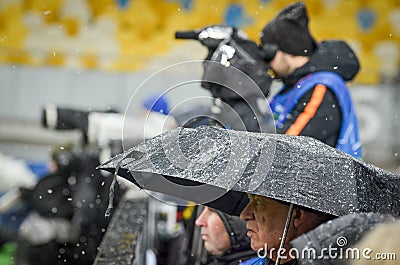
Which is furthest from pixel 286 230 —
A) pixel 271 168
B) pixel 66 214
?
pixel 66 214

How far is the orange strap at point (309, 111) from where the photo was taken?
13.6 ft

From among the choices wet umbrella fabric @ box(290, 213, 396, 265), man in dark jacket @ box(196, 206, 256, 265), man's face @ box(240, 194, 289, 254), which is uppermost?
wet umbrella fabric @ box(290, 213, 396, 265)

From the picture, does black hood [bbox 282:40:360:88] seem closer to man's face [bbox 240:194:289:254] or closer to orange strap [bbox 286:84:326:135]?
orange strap [bbox 286:84:326:135]

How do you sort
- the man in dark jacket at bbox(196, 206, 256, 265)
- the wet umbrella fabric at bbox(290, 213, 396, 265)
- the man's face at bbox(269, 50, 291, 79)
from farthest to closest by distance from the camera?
1. the man's face at bbox(269, 50, 291, 79)
2. the man in dark jacket at bbox(196, 206, 256, 265)
3. the wet umbrella fabric at bbox(290, 213, 396, 265)

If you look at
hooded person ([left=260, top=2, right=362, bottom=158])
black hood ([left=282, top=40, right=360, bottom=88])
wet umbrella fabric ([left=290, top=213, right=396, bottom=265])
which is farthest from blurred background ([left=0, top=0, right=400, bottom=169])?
wet umbrella fabric ([left=290, top=213, right=396, bottom=265])

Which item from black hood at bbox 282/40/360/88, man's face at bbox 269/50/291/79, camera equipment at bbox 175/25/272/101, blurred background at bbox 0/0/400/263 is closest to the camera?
camera equipment at bbox 175/25/272/101

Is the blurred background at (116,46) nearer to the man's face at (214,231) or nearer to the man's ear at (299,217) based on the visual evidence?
the man's face at (214,231)

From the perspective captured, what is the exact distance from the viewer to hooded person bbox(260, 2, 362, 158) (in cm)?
421

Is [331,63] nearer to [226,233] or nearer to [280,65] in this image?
[280,65]

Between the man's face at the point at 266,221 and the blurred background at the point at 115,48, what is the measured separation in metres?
6.78

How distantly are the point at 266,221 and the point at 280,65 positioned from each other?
6.36ft

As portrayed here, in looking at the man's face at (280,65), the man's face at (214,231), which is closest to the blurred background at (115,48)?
the man's face at (280,65)

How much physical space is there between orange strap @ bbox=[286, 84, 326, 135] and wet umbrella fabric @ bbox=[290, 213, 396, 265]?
6.97ft

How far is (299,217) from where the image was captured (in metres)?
Result: 2.81
